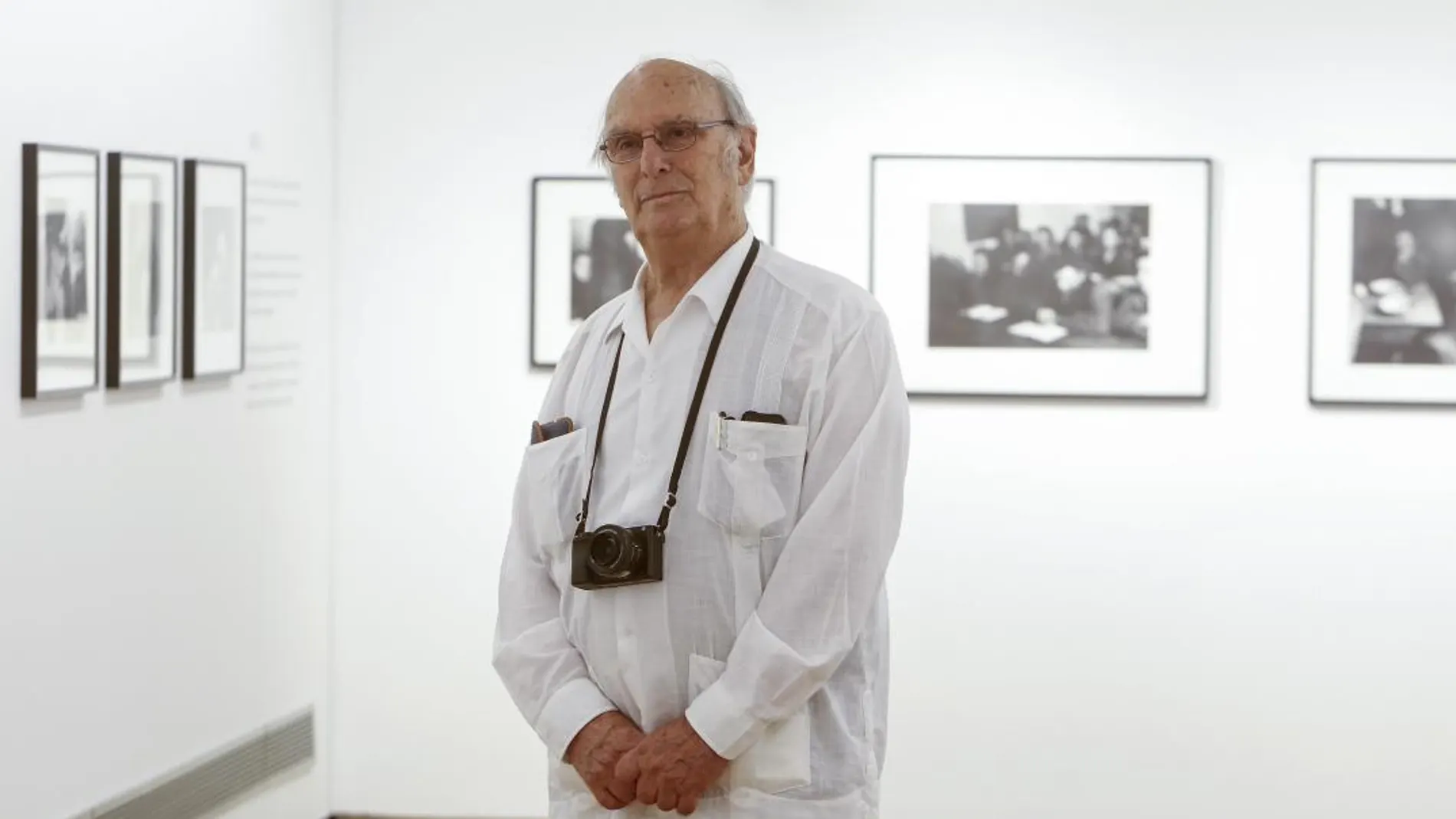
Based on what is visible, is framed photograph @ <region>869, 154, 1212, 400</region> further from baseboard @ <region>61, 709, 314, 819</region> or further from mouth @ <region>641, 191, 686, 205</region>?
mouth @ <region>641, 191, 686, 205</region>

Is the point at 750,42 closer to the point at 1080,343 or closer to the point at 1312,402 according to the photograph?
the point at 1080,343

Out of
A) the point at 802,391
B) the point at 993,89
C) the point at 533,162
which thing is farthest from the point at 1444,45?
the point at 802,391

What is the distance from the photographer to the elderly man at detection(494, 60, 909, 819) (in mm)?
2451

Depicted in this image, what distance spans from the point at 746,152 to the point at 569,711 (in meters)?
0.91

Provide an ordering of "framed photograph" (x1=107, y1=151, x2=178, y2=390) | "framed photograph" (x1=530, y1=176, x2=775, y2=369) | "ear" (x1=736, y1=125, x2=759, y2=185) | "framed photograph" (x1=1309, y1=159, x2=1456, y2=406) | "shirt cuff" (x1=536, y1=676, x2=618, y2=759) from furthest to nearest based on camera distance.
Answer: "framed photograph" (x1=530, y1=176, x2=775, y2=369) < "framed photograph" (x1=1309, y1=159, x2=1456, y2=406) < "framed photograph" (x1=107, y1=151, x2=178, y2=390) < "ear" (x1=736, y1=125, x2=759, y2=185) < "shirt cuff" (x1=536, y1=676, x2=618, y2=759)

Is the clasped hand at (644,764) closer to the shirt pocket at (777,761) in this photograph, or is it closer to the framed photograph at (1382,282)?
the shirt pocket at (777,761)

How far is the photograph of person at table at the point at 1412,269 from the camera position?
4.70 metres

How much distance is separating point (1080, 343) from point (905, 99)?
848 millimetres

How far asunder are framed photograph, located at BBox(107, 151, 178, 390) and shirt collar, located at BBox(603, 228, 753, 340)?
1546mm

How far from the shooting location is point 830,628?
2445 millimetres

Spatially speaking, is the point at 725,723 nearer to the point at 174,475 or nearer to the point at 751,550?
the point at 751,550

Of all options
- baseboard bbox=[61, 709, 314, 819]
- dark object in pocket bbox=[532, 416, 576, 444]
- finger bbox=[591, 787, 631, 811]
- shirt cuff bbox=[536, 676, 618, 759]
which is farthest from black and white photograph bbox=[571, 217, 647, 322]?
finger bbox=[591, 787, 631, 811]

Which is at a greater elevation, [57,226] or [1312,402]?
[57,226]

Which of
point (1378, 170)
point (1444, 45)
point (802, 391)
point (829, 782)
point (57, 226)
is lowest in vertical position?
point (829, 782)
